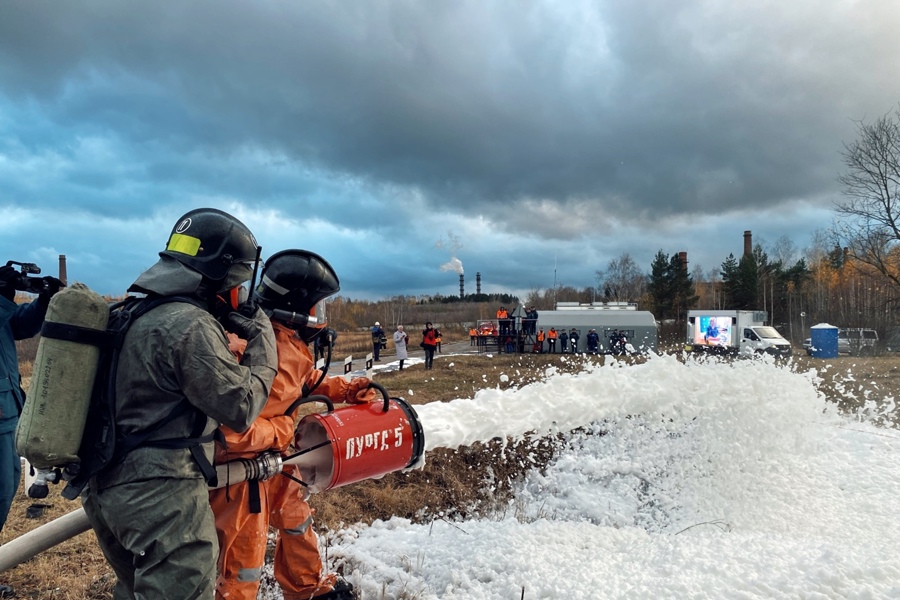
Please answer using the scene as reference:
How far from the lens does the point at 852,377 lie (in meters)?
15.5

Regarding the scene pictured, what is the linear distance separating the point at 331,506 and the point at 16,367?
3.08 m

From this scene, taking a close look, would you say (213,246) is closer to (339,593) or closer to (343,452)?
(343,452)

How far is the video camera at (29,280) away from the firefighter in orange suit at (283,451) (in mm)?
1839

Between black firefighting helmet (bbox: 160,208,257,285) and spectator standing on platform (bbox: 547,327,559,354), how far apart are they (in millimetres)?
23531

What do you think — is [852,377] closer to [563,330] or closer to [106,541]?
[563,330]

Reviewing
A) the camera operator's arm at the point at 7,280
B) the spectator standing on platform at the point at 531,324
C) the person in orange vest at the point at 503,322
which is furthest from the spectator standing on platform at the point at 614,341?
the camera operator's arm at the point at 7,280

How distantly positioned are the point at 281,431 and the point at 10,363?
8.42 feet

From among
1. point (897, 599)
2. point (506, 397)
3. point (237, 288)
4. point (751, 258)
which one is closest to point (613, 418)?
point (506, 397)

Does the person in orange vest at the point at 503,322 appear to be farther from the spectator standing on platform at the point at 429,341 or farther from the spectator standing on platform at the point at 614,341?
the spectator standing on platform at the point at 429,341

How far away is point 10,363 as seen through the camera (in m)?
3.94

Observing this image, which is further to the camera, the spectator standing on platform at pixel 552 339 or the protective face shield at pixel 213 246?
the spectator standing on platform at pixel 552 339

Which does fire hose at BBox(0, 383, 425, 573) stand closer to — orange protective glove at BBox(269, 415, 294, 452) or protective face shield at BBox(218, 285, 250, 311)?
orange protective glove at BBox(269, 415, 294, 452)

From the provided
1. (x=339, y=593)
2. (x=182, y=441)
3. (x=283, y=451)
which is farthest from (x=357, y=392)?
(x=182, y=441)

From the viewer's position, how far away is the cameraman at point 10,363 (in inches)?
146
